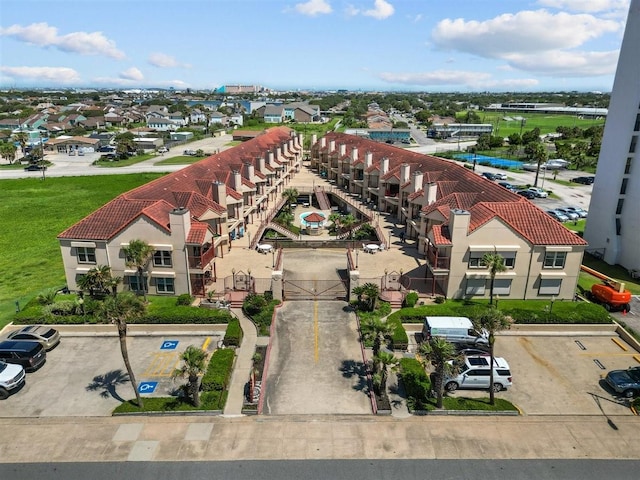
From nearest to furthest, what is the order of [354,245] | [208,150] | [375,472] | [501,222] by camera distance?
1. [375,472]
2. [501,222]
3. [354,245]
4. [208,150]

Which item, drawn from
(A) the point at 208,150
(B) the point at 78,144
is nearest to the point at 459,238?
(A) the point at 208,150

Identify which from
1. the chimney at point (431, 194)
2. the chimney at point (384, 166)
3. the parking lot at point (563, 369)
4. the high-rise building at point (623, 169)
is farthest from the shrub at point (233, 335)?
the high-rise building at point (623, 169)

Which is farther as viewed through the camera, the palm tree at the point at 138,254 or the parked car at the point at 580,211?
the parked car at the point at 580,211

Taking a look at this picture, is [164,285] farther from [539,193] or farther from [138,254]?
[539,193]

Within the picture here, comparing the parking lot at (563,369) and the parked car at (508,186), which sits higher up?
the parked car at (508,186)

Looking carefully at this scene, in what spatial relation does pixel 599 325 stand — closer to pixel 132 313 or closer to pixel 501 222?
pixel 501 222

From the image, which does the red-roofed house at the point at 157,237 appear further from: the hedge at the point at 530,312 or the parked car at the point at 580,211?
the parked car at the point at 580,211
